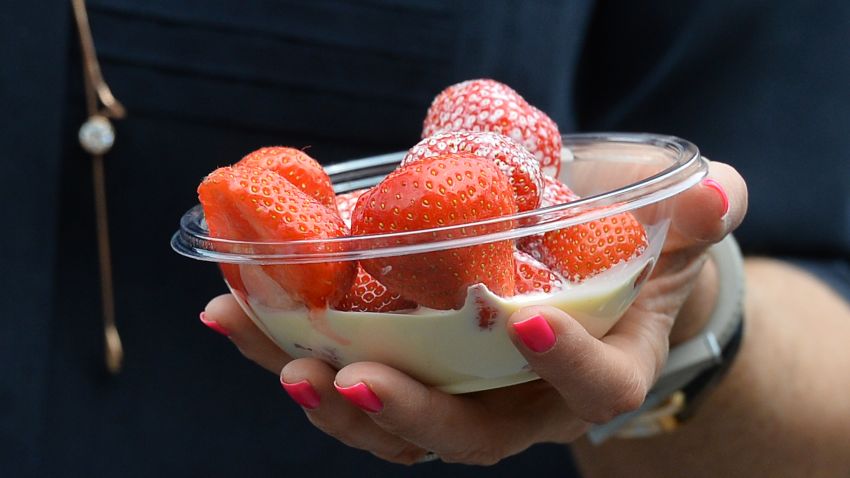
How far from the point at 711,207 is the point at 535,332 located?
6.2 inches

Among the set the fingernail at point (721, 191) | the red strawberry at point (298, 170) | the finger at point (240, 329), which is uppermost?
the fingernail at point (721, 191)

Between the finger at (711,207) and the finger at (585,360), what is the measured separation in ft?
0.27

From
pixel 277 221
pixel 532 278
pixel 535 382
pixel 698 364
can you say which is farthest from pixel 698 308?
pixel 277 221

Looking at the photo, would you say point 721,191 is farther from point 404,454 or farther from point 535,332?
point 404,454

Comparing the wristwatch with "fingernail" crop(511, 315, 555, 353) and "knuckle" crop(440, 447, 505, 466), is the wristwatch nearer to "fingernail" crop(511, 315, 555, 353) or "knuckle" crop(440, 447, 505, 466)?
"knuckle" crop(440, 447, 505, 466)

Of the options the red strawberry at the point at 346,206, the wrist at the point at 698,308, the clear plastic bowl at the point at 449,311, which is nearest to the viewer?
the clear plastic bowl at the point at 449,311

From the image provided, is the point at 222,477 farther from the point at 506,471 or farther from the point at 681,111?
the point at 681,111

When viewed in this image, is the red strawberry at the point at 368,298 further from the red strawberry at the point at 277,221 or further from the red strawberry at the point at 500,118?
the red strawberry at the point at 500,118

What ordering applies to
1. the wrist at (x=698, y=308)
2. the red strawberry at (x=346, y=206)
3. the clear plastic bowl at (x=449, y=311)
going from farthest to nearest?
the wrist at (x=698, y=308), the red strawberry at (x=346, y=206), the clear plastic bowl at (x=449, y=311)

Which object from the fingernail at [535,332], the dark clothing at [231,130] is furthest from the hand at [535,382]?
the dark clothing at [231,130]

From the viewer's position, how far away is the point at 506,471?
1.11 m

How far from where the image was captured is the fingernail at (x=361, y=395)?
470 millimetres

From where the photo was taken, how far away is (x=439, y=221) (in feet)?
1.46

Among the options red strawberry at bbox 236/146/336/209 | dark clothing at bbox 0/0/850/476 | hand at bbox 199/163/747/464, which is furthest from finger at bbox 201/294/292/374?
dark clothing at bbox 0/0/850/476
